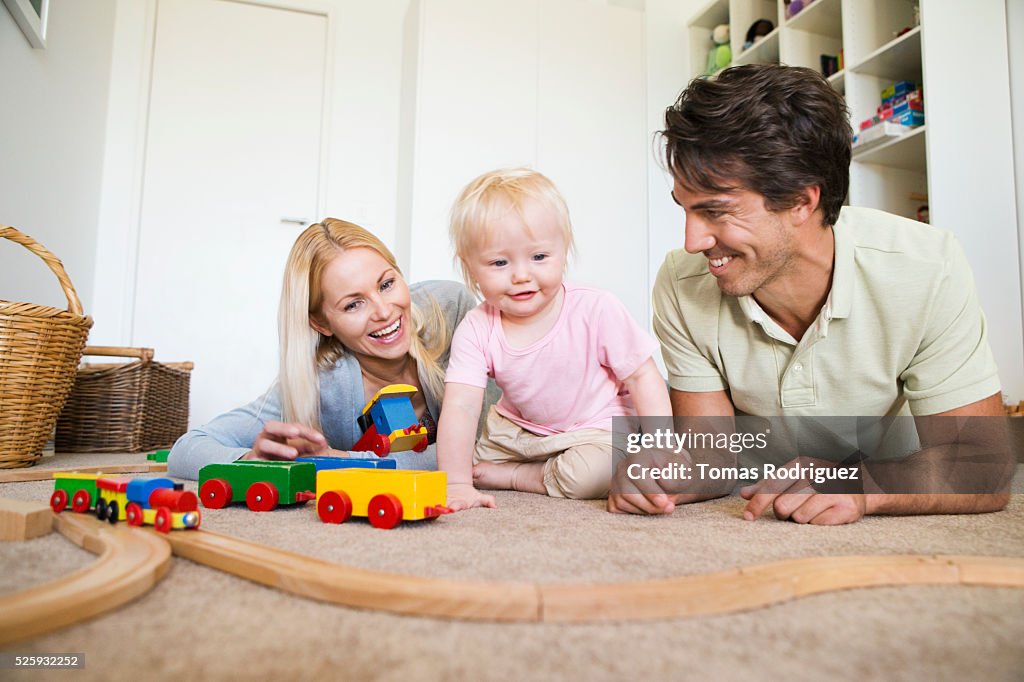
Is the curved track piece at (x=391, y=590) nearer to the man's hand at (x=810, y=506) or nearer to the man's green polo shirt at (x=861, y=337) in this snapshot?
the man's hand at (x=810, y=506)

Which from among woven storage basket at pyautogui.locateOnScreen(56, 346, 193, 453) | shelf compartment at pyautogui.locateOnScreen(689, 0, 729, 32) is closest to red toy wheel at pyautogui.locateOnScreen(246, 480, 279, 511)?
woven storage basket at pyautogui.locateOnScreen(56, 346, 193, 453)

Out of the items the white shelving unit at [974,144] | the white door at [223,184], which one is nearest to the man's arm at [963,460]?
the white shelving unit at [974,144]

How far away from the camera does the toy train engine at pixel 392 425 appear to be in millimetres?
1281

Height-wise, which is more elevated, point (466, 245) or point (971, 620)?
point (466, 245)

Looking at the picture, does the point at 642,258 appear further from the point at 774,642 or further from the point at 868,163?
the point at 774,642

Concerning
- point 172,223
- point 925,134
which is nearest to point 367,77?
point 172,223

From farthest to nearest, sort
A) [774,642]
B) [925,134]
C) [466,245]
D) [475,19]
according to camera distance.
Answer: [475,19]
[925,134]
[466,245]
[774,642]

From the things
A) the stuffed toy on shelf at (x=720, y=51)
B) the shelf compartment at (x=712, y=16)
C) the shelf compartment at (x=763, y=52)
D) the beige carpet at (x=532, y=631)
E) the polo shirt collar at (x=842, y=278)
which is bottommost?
the beige carpet at (x=532, y=631)

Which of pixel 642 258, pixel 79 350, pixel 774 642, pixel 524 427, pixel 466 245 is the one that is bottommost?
pixel 774 642

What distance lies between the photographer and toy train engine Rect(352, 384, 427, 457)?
4.20ft

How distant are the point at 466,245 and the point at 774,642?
876 millimetres

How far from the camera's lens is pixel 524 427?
1.33 m

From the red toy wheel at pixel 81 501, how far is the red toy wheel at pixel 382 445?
0.50 m

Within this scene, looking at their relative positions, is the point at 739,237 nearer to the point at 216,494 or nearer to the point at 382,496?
the point at 382,496
